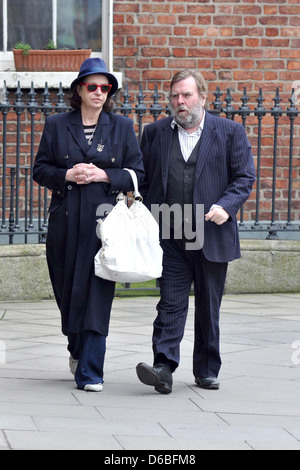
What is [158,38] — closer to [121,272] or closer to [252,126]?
[252,126]

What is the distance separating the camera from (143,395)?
19.6 ft

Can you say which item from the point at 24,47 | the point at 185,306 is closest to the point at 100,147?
the point at 185,306

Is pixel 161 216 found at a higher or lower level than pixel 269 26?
lower

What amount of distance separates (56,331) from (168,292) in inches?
83.6

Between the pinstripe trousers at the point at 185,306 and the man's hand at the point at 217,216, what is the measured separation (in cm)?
26

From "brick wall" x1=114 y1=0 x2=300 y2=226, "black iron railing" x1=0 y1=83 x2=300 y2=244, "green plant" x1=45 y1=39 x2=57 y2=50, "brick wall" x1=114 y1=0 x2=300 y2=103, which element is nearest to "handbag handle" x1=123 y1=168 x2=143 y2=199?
"black iron railing" x1=0 y1=83 x2=300 y2=244

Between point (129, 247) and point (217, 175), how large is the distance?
2.17ft

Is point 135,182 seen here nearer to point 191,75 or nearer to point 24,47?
point 191,75

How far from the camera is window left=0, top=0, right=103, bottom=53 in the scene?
11.4m

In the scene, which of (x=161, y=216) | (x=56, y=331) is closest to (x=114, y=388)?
(x=161, y=216)

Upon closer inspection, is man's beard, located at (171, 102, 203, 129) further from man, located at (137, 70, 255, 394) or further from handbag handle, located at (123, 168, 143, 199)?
handbag handle, located at (123, 168, 143, 199)

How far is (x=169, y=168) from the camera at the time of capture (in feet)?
20.0

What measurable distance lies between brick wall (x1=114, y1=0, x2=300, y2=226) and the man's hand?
5552mm

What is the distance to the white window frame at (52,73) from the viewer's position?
11156mm
